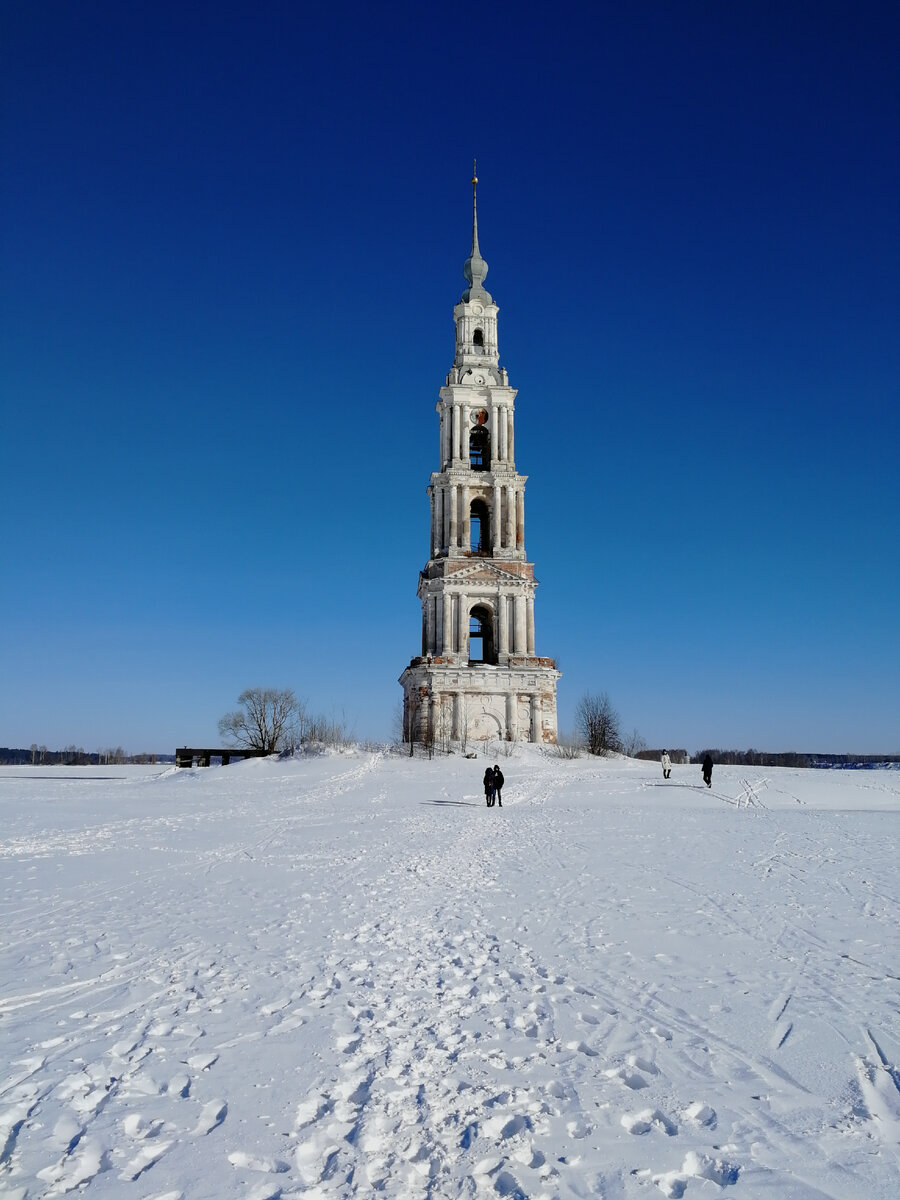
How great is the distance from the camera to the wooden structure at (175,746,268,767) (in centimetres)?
4419

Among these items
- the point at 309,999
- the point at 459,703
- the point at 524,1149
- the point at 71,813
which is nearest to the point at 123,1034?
the point at 309,999

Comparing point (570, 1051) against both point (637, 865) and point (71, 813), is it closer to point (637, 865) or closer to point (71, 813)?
point (637, 865)

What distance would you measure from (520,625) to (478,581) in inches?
163

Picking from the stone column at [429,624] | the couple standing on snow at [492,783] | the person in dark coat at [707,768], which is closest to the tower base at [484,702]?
the stone column at [429,624]

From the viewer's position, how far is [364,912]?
9.20 meters

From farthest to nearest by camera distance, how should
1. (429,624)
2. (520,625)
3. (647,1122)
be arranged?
(429,624) → (520,625) → (647,1122)

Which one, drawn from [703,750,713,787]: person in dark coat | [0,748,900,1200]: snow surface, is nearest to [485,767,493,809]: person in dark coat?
[703,750,713,787]: person in dark coat

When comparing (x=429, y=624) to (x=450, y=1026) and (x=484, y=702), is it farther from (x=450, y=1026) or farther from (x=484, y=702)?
(x=450, y=1026)

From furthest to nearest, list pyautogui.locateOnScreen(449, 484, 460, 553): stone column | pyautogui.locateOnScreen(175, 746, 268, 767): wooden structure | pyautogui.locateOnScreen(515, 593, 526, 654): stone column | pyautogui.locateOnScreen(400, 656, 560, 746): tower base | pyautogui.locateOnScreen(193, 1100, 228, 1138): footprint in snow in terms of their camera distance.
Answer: pyautogui.locateOnScreen(449, 484, 460, 553): stone column
pyautogui.locateOnScreen(515, 593, 526, 654): stone column
pyautogui.locateOnScreen(400, 656, 560, 746): tower base
pyautogui.locateOnScreen(175, 746, 268, 767): wooden structure
pyautogui.locateOnScreen(193, 1100, 228, 1138): footprint in snow

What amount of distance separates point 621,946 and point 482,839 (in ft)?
28.6

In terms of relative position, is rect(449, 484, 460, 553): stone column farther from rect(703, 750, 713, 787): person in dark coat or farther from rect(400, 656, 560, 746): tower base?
rect(703, 750, 713, 787): person in dark coat

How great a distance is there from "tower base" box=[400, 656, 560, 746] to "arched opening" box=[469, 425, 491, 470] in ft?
53.2

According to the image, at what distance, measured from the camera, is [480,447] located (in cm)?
6131

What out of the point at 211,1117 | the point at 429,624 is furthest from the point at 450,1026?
the point at 429,624
